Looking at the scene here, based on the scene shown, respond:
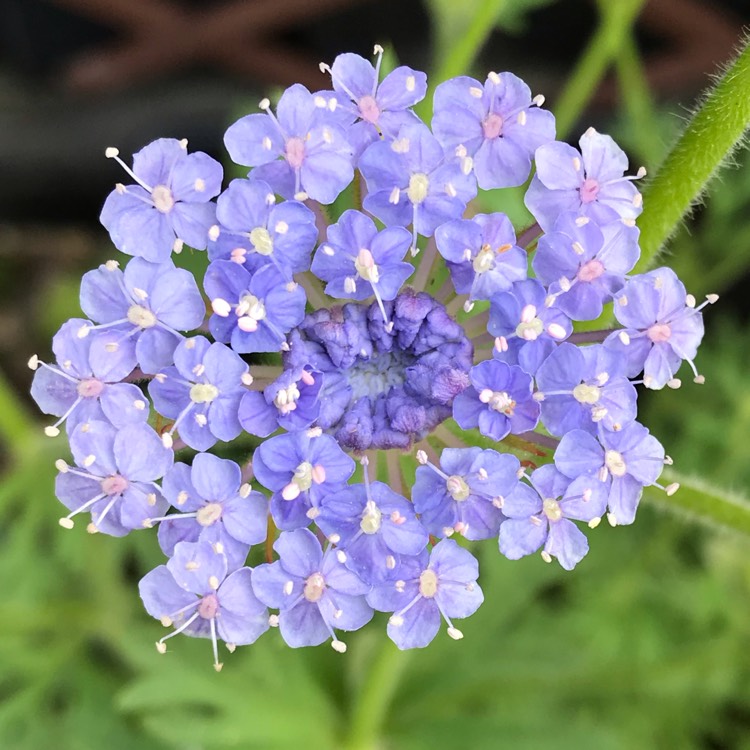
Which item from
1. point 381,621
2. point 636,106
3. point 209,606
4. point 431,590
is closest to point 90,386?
point 209,606

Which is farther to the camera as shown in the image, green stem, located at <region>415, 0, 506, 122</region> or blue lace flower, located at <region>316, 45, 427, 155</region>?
green stem, located at <region>415, 0, 506, 122</region>

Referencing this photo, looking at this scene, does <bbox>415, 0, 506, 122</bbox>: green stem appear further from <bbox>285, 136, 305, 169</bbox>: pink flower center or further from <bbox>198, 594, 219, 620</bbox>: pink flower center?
<bbox>198, 594, 219, 620</bbox>: pink flower center

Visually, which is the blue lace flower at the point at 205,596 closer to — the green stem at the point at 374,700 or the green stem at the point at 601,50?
the green stem at the point at 374,700

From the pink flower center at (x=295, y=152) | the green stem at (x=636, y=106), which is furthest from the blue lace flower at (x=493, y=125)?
the green stem at (x=636, y=106)

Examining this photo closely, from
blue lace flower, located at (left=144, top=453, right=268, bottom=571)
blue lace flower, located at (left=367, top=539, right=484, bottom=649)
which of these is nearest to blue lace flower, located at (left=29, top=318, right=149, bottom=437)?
blue lace flower, located at (left=144, top=453, right=268, bottom=571)

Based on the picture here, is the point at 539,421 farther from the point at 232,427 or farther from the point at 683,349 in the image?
the point at 232,427
